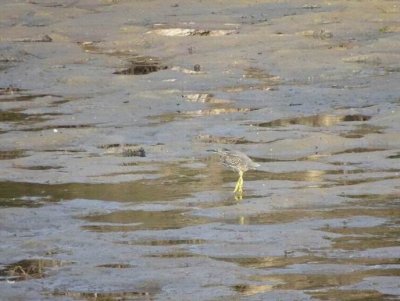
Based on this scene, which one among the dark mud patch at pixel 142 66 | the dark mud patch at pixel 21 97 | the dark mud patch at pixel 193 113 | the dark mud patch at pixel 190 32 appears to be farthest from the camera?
the dark mud patch at pixel 190 32

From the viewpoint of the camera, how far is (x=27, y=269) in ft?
31.7

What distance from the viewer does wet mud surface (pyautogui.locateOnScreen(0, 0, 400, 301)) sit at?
30.7ft

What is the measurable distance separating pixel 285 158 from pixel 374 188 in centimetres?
209

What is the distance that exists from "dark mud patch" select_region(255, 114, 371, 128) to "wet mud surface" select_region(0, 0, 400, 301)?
0.05 m

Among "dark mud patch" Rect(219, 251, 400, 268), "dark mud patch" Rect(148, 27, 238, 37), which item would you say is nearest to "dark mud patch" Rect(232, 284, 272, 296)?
"dark mud patch" Rect(219, 251, 400, 268)

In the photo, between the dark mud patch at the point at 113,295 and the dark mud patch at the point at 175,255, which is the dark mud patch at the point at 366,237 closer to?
the dark mud patch at the point at 175,255

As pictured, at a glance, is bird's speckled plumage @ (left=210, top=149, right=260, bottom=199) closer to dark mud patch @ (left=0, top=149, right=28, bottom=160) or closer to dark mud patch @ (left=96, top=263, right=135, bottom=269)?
dark mud patch @ (left=96, top=263, right=135, bottom=269)

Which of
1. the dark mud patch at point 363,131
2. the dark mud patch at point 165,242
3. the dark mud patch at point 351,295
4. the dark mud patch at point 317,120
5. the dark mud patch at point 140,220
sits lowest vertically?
the dark mud patch at point 351,295

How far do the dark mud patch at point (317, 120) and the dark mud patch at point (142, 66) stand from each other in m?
5.33

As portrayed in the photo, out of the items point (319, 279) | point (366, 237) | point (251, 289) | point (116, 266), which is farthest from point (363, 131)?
point (251, 289)

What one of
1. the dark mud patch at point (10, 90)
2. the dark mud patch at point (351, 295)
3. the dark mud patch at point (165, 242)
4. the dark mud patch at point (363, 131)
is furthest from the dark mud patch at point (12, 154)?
the dark mud patch at point (351, 295)

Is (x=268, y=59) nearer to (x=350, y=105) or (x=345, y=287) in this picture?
(x=350, y=105)

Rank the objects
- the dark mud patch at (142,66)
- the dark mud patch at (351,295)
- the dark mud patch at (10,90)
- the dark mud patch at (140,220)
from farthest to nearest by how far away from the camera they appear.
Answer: the dark mud patch at (142,66)
the dark mud patch at (10,90)
the dark mud patch at (140,220)
the dark mud patch at (351,295)

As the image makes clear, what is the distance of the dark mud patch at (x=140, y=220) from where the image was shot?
11.0 m
